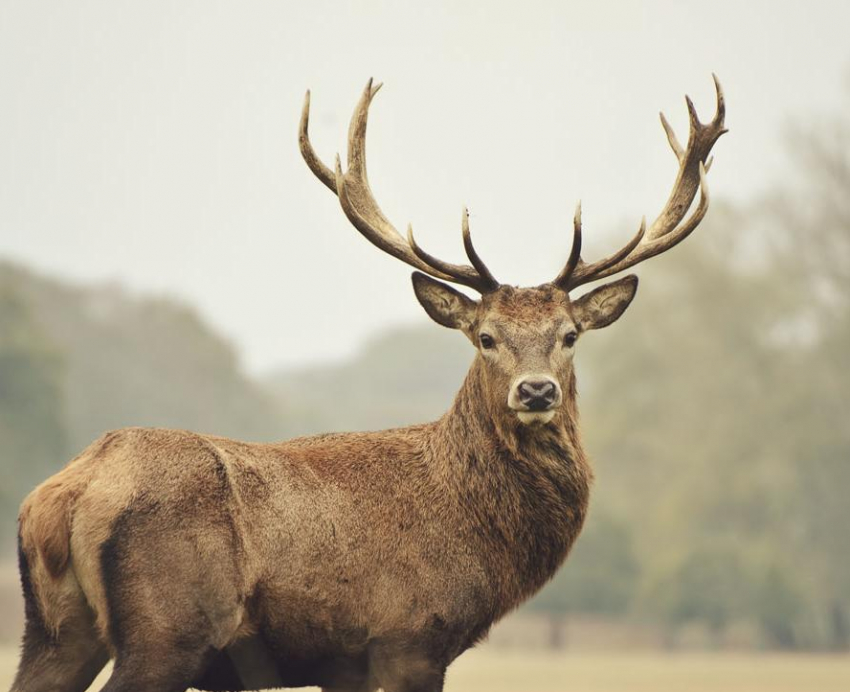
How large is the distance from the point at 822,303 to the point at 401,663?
4302 cm

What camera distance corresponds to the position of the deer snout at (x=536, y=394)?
8883 mm

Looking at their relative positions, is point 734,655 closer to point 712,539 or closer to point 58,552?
point 712,539

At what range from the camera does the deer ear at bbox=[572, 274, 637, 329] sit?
32.3 feet

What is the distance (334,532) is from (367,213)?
2628 mm

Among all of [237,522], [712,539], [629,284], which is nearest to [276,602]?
[237,522]

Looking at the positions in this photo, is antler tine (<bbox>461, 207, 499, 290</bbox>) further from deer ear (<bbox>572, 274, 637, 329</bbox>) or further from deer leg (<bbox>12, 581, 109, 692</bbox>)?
deer leg (<bbox>12, 581, 109, 692</bbox>)

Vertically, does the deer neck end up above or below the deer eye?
below

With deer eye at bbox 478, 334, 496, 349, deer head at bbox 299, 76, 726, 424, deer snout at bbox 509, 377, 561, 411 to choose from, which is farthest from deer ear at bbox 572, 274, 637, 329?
deer snout at bbox 509, 377, 561, 411

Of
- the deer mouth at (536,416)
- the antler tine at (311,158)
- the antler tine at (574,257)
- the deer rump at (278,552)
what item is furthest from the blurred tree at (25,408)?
the deer mouth at (536,416)

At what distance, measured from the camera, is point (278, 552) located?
836cm

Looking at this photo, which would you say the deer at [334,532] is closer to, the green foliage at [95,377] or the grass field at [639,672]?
the grass field at [639,672]

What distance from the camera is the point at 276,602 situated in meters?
8.29

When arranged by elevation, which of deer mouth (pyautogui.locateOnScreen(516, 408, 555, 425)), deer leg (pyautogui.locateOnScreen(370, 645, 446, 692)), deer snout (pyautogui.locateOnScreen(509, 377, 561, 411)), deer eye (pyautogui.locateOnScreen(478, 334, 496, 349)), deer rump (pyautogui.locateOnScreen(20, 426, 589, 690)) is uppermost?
deer eye (pyautogui.locateOnScreen(478, 334, 496, 349))

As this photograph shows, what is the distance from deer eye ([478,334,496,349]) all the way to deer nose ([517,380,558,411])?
0.50 m
